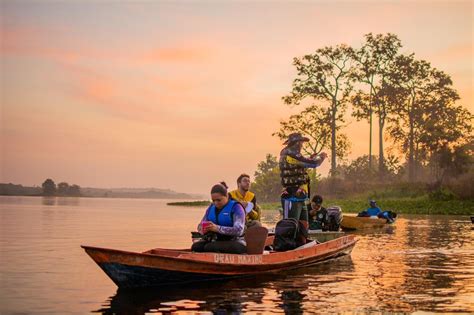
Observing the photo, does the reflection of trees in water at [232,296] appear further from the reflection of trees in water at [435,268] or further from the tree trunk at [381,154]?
the tree trunk at [381,154]

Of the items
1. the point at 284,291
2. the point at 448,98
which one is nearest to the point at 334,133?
the point at 448,98

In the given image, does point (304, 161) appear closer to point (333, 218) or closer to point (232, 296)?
point (232, 296)

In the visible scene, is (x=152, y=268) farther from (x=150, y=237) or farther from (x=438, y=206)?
(x=438, y=206)

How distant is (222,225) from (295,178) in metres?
3.84

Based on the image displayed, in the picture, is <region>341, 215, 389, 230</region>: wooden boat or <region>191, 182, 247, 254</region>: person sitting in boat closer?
<region>191, 182, 247, 254</region>: person sitting in boat

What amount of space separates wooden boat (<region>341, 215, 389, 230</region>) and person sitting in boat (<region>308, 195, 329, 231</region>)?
770 centimetres

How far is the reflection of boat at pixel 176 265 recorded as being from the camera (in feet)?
37.2

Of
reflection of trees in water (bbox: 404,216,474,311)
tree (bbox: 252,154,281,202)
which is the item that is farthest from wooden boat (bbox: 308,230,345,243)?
tree (bbox: 252,154,281,202)

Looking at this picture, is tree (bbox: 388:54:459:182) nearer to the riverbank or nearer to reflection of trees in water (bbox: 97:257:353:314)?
the riverbank

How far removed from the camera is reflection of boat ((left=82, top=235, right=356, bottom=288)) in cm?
1133

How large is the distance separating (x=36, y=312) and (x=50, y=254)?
8910 millimetres

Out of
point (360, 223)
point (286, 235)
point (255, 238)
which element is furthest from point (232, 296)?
point (360, 223)

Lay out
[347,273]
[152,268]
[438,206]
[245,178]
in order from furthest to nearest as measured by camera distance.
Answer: [438,206]
[245,178]
[347,273]
[152,268]

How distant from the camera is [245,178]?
52.0 ft
